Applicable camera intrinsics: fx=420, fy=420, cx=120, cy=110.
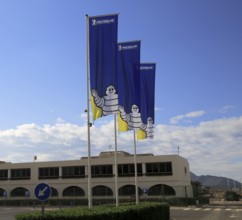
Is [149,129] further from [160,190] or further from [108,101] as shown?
[160,190]

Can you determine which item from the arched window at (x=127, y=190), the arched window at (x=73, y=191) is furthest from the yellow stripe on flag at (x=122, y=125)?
the arched window at (x=73, y=191)

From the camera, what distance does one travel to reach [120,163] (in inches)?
2847

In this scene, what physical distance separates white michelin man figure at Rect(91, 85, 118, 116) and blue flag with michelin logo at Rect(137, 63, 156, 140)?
6872 millimetres

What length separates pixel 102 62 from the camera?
1952 cm

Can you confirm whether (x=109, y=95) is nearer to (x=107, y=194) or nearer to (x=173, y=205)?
(x=173, y=205)

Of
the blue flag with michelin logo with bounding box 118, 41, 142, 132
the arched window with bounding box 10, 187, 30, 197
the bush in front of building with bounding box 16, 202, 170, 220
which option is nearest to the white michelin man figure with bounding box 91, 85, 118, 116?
the blue flag with michelin logo with bounding box 118, 41, 142, 132

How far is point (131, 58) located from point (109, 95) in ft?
18.0

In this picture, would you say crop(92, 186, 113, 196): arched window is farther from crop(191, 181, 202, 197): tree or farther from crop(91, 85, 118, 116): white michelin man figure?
crop(91, 85, 118, 116): white michelin man figure

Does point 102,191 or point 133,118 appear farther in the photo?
point 102,191

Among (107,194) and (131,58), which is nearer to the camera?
(131,58)

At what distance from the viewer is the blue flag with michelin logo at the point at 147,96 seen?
89.0 ft

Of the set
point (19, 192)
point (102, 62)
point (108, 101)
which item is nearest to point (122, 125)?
point (108, 101)

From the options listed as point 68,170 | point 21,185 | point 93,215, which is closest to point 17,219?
point 93,215

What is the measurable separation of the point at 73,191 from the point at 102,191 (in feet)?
19.0
